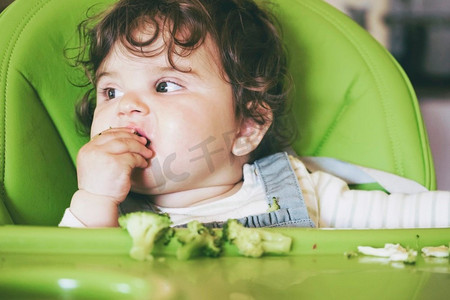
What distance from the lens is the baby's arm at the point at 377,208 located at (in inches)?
43.4

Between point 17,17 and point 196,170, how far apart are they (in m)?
0.38

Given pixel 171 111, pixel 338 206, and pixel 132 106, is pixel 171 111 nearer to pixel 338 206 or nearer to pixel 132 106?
pixel 132 106

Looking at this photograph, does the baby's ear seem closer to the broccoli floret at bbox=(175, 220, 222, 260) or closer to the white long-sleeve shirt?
the white long-sleeve shirt

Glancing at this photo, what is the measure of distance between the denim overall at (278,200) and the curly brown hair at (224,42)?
0.23 feet

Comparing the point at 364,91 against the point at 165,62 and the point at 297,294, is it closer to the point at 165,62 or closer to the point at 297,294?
the point at 165,62

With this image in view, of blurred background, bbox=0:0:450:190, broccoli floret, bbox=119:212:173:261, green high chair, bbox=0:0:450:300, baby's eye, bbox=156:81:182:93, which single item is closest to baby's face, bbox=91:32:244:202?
baby's eye, bbox=156:81:182:93

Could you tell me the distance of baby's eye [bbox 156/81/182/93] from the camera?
Result: 1.06 meters

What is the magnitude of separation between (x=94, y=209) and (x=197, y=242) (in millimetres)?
246

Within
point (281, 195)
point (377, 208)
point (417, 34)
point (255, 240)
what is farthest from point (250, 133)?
point (417, 34)

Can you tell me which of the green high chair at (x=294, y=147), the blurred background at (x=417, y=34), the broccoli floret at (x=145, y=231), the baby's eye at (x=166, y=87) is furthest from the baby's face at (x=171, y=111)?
the blurred background at (x=417, y=34)

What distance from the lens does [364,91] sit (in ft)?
4.17

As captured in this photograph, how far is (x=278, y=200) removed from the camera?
3.60ft

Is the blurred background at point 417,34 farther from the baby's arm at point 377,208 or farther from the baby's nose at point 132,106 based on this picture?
the baby's nose at point 132,106

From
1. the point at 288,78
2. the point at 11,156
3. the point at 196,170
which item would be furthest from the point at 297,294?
the point at 288,78
